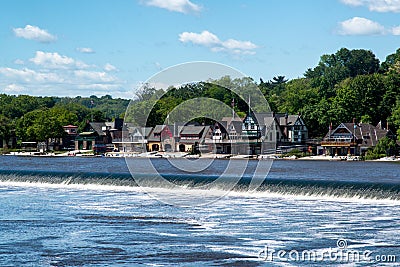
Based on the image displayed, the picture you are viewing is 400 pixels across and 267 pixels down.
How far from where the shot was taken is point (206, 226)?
898 inches

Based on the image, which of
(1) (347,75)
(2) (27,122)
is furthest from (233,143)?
(1) (347,75)

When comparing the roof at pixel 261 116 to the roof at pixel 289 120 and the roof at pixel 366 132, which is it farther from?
the roof at pixel 366 132

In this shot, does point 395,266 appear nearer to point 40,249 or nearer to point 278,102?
point 40,249

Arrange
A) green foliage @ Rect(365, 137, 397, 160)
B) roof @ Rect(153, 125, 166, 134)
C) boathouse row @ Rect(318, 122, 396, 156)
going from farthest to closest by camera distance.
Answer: roof @ Rect(153, 125, 166, 134), boathouse row @ Rect(318, 122, 396, 156), green foliage @ Rect(365, 137, 397, 160)

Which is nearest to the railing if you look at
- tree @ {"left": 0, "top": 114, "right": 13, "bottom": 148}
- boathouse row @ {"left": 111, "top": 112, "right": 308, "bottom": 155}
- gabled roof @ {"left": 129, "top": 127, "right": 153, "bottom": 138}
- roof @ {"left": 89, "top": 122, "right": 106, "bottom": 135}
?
boathouse row @ {"left": 111, "top": 112, "right": 308, "bottom": 155}

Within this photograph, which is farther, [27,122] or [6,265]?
[27,122]

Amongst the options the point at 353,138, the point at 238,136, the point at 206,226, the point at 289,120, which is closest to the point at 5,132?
the point at 238,136

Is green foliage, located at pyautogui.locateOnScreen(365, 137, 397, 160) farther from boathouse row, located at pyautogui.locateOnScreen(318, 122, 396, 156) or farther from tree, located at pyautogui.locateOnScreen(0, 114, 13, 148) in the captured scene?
tree, located at pyautogui.locateOnScreen(0, 114, 13, 148)

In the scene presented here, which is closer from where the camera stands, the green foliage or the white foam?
the white foam

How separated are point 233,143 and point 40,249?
60905 mm

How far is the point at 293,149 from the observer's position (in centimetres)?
7650

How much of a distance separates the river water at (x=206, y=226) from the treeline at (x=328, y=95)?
4263 centimetres

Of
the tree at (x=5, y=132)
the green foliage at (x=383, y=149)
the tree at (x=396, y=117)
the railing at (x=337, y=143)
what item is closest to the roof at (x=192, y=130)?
the railing at (x=337, y=143)

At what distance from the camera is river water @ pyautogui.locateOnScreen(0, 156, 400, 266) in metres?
18.0
